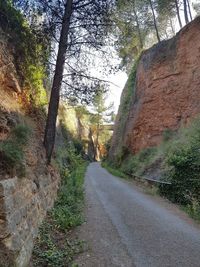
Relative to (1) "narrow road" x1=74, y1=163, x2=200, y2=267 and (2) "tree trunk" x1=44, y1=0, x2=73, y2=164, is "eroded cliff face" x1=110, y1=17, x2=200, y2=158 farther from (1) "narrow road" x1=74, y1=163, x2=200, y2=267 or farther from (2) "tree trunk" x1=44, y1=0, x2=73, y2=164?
(2) "tree trunk" x1=44, y1=0, x2=73, y2=164

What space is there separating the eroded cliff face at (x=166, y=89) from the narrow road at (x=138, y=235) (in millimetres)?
8809

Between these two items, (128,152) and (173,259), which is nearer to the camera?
(173,259)

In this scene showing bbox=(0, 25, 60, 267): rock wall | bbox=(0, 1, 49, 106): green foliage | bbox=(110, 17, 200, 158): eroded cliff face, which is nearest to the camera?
bbox=(0, 25, 60, 267): rock wall

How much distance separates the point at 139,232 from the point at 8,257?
3.99m

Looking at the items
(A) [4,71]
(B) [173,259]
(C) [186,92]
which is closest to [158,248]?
(B) [173,259]

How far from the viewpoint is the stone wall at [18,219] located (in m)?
4.20

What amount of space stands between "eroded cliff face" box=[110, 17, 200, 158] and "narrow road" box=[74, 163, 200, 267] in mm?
8809

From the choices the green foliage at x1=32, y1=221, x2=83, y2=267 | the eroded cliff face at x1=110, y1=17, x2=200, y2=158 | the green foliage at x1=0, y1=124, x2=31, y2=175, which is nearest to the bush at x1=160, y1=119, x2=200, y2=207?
the green foliage at x1=32, y1=221, x2=83, y2=267

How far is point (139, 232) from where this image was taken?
7.39 metres

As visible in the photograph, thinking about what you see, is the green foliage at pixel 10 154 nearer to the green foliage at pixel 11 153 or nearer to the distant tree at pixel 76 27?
the green foliage at pixel 11 153

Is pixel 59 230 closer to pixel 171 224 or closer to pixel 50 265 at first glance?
pixel 50 265

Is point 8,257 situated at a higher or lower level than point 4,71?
lower

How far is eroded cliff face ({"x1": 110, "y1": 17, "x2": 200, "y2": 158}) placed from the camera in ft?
60.7

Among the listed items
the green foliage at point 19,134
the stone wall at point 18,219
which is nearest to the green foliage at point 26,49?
the green foliage at point 19,134
